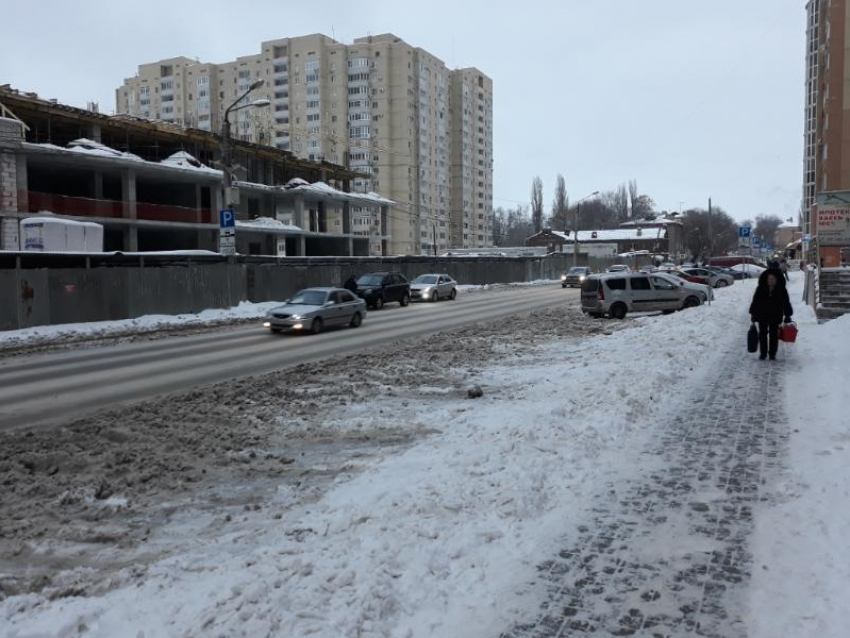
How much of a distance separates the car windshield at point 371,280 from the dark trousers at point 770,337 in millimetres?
21073

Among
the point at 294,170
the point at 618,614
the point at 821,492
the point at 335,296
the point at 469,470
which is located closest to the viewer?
the point at 618,614

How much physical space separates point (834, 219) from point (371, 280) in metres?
18.8

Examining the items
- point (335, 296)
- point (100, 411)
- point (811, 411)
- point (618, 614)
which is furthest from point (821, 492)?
point (335, 296)

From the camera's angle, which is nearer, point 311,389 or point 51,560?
point 51,560

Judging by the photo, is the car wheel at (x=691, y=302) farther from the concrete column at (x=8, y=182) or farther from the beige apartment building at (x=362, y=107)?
the beige apartment building at (x=362, y=107)

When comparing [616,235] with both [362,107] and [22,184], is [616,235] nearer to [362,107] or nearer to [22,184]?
[362,107]

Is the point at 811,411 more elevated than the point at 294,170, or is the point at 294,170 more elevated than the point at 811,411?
the point at 294,170

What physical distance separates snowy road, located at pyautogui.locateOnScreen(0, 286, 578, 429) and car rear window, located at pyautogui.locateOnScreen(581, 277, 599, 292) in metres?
4.23

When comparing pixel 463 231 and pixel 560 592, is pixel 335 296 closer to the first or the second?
pixel 560 592

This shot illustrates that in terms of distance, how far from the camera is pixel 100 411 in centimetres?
976

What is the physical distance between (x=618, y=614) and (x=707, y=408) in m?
5.69

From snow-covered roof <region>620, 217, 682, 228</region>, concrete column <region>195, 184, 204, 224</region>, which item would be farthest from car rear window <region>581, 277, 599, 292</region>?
snow-covered roof <region>620, 217, 682, 228</region>

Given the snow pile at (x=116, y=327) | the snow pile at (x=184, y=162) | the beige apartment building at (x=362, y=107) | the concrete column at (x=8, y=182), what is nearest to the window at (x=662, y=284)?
the snow pile at (x=116, y=327)

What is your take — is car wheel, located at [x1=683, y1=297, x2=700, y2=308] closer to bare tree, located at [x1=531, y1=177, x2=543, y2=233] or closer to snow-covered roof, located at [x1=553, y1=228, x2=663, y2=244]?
snow-covered roof, located at [x1=553, y1=228, x2=663, y2=244]
